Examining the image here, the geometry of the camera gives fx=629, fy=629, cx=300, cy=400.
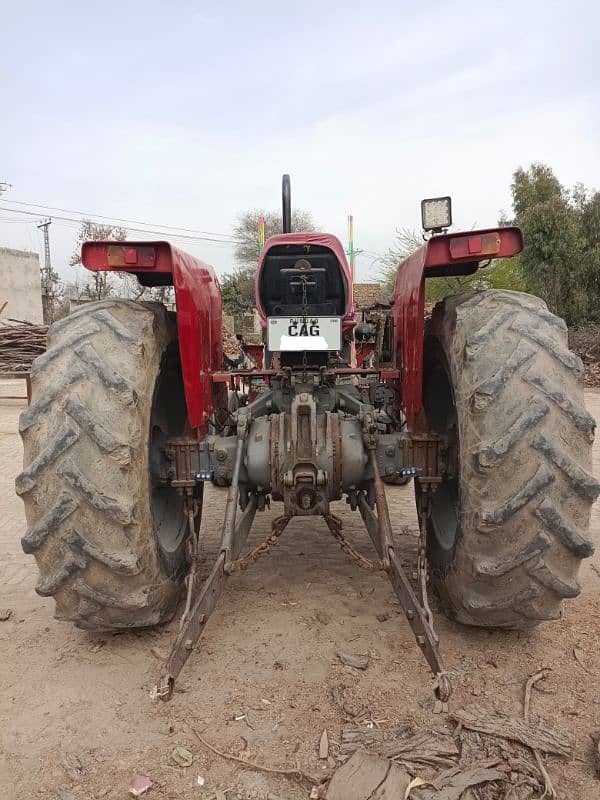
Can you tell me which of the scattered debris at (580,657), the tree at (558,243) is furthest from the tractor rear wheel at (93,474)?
the tree at (558,243)

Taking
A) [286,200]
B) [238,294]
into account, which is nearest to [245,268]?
[238,294]

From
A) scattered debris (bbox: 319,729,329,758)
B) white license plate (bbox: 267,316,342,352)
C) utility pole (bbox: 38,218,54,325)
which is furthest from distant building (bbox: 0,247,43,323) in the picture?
scattered debris (bbox: 319,729,329,758)

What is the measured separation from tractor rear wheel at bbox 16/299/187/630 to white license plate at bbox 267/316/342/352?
2.46ft

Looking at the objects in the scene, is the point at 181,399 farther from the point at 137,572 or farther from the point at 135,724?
the point at 135,724

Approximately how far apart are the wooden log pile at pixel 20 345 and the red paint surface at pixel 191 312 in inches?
491

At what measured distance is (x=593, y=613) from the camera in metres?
3.41

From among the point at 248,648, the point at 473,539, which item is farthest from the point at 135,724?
the point at 473,539

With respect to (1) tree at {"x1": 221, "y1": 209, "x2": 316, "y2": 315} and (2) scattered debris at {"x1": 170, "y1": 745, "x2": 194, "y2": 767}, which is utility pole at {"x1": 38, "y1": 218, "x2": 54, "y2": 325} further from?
(2) scattered debris at {"x1": 170, "y1": 745, "x2": 194, "y2": 767}

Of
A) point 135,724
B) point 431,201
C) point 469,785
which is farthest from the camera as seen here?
point 431,201

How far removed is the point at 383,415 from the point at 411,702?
188 centimetres

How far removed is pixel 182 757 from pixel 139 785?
183 millimetres

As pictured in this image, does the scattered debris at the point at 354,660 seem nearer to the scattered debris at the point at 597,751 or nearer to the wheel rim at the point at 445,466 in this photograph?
the wheel rim at the point at 445,466

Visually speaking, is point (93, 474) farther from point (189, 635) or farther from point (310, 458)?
point (310, 458)

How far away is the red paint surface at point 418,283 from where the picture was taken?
9.40 feet
